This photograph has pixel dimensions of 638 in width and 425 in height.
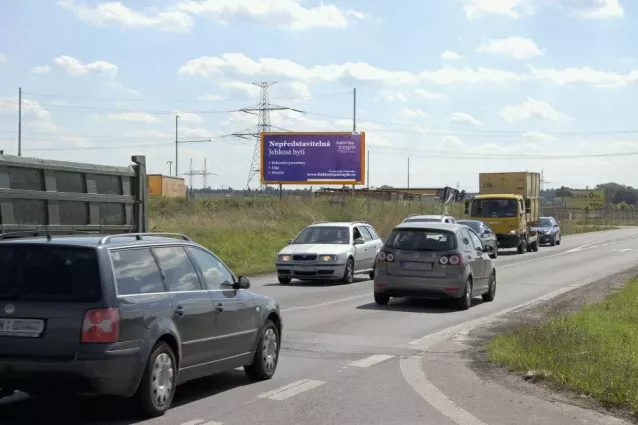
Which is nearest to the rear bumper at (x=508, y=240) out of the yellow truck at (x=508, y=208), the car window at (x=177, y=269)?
the yellow truck at (x=508, y=208)

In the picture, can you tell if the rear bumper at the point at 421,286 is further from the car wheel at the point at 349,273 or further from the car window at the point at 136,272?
the car window at the point at 136,272

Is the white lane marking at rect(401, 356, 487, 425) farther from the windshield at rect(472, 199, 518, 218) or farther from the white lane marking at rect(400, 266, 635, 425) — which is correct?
the windshield at rect(472, 199, 518, 218)

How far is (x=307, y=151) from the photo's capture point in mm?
59000

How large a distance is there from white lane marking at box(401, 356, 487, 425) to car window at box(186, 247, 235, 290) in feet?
7.51

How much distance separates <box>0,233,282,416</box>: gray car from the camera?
23.9 ft

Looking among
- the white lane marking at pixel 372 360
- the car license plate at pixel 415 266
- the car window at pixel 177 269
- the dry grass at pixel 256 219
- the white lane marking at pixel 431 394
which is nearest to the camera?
the white lane marking at pixel 431 394

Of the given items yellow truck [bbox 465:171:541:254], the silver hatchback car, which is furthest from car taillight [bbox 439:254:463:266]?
yellow truck [bbox 465:171:541:254]

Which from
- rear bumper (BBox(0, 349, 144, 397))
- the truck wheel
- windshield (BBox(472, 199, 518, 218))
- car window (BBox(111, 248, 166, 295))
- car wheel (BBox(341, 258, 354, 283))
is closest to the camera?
rear bumper (BBox(0, 349, 144, 397))

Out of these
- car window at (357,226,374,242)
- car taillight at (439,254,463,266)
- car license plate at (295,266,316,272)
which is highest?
car window at (357,226,374,242)

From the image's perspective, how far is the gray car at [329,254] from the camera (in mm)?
24000

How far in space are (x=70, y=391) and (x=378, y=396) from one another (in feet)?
10.6

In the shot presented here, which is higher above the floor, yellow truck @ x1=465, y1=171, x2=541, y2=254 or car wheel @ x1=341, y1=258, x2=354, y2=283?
yellow truck @ x1=465, y1=171, x2=541, y2=254

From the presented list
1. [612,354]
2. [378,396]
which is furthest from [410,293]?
[378,396]

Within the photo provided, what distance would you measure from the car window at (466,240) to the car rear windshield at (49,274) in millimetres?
11867
